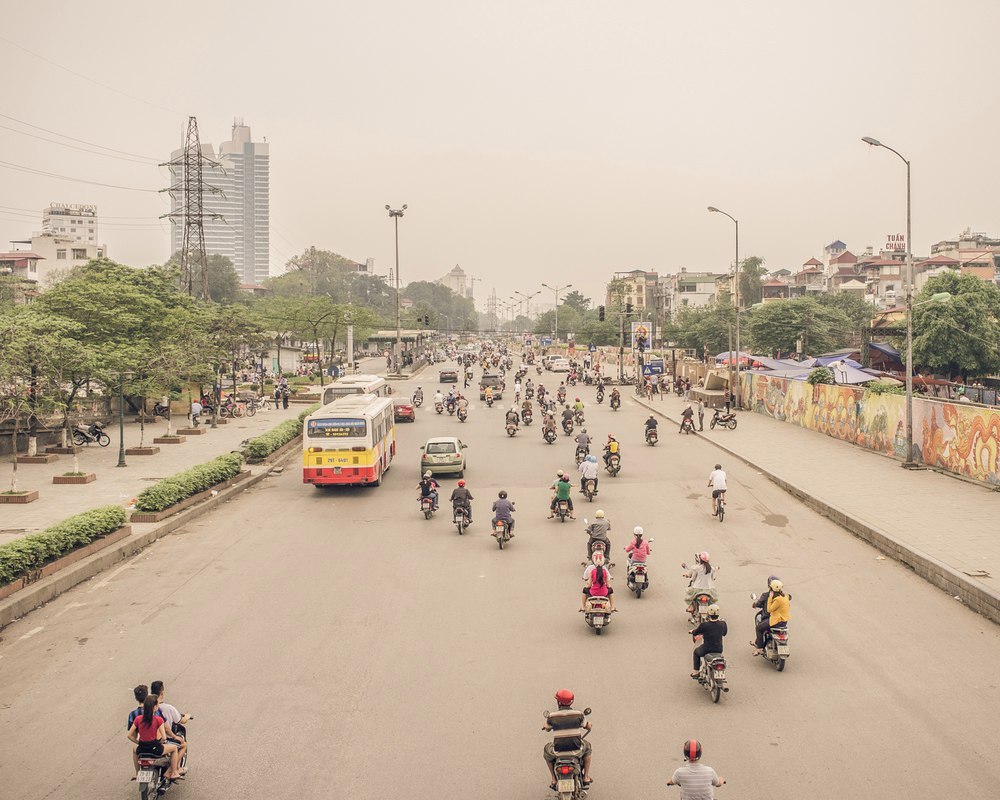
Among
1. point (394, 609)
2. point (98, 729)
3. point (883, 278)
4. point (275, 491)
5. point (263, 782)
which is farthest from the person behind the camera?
point (883, 278)

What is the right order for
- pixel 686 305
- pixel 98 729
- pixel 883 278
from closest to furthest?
pixel 98 729
pixel 883 278
pixel 686 305

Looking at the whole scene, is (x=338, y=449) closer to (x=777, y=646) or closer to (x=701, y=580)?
(x=701, y=580)

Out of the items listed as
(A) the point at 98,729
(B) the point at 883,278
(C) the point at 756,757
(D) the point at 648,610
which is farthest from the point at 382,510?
(B) the point at 883,278

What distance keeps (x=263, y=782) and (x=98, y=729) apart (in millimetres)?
2458

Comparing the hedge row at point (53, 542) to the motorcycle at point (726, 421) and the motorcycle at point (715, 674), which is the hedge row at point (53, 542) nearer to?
the motorcycle at point (715, 674)

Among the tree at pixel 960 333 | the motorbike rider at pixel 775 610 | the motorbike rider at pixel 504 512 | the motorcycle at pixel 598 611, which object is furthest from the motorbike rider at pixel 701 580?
the tree at pixel 960 333

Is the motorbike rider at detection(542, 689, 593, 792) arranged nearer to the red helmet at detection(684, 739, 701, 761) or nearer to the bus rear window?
Result: the red helmet at detection(684, 739, 701, 761)

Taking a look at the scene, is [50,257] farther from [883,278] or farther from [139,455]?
[883,278]

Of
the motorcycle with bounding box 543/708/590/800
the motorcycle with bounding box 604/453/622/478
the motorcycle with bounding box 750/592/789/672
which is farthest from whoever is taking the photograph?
the motorcycle with bounding box 604/453/622/478

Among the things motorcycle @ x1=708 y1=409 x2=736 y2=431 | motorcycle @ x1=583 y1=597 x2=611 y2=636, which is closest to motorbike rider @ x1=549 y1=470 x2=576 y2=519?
motorcycle @ x1=583 y1=597 x2=611 y2=636

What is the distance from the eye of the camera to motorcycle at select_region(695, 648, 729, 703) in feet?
32.4

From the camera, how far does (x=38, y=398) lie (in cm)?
2762

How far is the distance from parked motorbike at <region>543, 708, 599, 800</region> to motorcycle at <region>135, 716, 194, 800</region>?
347cm

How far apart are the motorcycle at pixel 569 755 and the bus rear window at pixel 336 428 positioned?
1671 cm
